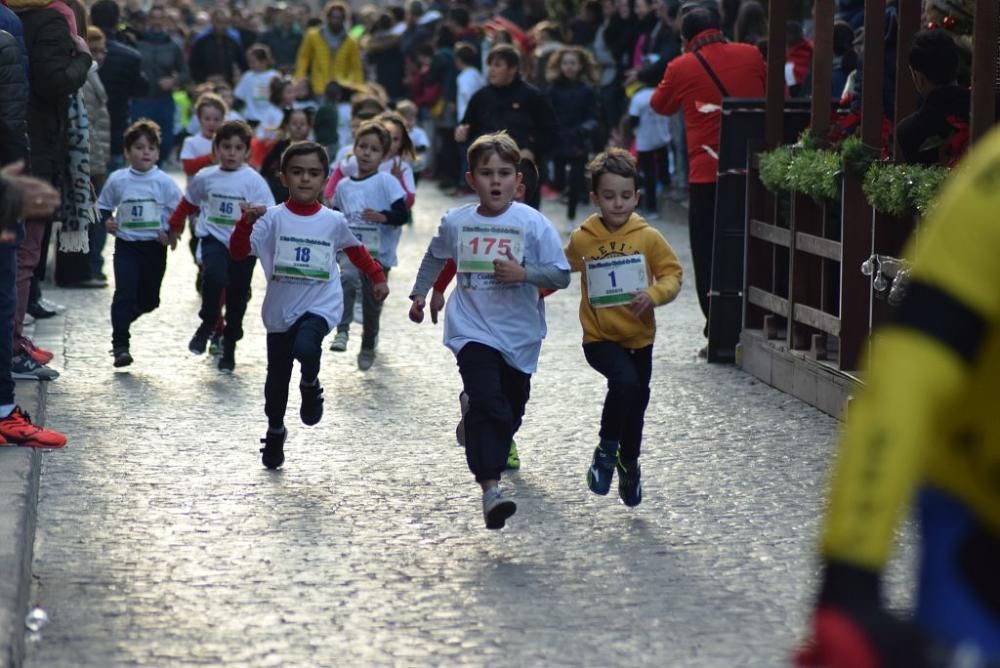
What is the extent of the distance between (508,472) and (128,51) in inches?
325

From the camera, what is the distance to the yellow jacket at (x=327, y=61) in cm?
2534

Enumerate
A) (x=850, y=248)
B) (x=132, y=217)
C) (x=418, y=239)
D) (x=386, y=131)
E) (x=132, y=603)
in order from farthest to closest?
(x=418, y=239) → (x=386, y=131) → (x=132, y=217) → (x=850, y=248) → (x=132, y=603)

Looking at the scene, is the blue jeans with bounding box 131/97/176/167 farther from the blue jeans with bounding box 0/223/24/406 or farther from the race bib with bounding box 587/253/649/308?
the race bib with bounding box 587/253/649/308

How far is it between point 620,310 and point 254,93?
1648 cm

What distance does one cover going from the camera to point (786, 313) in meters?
10.2

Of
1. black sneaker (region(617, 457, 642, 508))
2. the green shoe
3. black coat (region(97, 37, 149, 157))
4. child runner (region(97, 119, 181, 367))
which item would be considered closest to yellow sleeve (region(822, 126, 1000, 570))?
black sneaker (region(617, 457, 642, 508))

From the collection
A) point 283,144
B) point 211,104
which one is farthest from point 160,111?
point 283,144

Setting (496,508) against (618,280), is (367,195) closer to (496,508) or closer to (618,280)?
A: (618,280)

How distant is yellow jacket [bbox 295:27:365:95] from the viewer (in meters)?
25.3

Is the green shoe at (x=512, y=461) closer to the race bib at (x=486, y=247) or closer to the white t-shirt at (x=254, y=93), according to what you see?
the race bib at (x=486, y=247)

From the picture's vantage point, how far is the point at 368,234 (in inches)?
452

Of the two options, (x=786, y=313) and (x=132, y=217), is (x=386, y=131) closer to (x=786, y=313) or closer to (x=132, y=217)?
(x=132, y=217)

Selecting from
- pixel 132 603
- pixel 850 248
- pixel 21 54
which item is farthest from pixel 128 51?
pixel 132 603

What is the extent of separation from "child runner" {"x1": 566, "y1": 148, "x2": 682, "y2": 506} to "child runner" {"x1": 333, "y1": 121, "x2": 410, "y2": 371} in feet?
13.7
